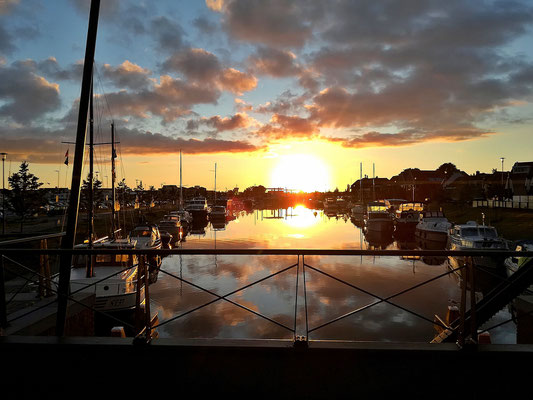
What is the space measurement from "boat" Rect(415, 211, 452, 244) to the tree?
135ft

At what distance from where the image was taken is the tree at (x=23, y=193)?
37.6 metres

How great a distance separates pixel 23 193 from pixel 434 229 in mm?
42769

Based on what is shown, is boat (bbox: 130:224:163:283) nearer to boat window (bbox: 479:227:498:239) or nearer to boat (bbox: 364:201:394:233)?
boat window (bbox: 479:227:498:239)

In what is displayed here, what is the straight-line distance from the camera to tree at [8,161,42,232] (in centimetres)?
3762

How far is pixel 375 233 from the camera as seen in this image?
1720 inches

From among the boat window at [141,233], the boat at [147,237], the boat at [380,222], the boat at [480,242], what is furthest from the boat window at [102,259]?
the boat at [380,222]

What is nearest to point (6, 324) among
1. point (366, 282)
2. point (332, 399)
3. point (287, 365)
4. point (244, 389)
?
point (244, 389)

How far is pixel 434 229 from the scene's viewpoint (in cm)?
3581

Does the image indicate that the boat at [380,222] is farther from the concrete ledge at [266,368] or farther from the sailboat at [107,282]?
the concrete ledge at [266,368]

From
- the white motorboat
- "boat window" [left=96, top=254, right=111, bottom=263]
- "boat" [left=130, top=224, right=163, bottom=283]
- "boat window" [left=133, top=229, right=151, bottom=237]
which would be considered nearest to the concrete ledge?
"boat window" [left=96, top=254, right=111, bottom=263]

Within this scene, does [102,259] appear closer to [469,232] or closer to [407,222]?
[469,232]

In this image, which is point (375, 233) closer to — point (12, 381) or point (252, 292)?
point (252, 292)

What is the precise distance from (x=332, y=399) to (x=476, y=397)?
1510 millimetres

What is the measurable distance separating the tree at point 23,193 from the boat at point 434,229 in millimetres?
41236
